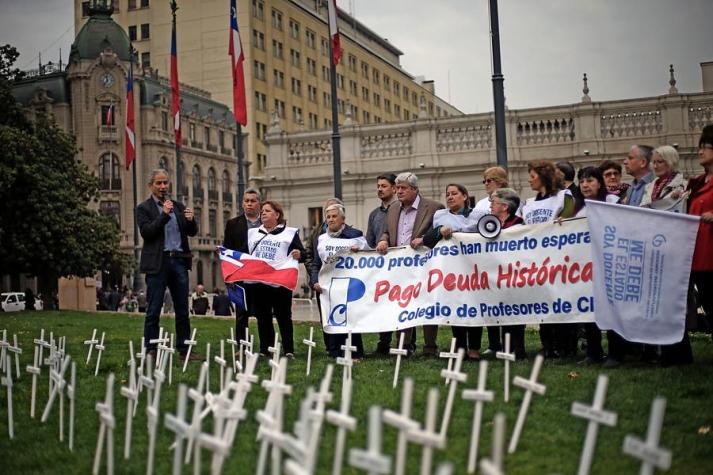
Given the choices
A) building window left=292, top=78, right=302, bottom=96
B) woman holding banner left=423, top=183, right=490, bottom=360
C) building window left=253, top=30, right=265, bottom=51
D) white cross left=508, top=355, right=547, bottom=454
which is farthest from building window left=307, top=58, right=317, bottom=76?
→ white cross left=508, top=355, right=547, bottom=454

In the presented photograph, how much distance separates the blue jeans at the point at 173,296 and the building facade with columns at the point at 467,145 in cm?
3176

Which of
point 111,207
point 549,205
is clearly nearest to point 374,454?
point 549,205

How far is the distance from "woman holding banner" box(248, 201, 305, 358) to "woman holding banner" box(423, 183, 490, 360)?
2.00 meters

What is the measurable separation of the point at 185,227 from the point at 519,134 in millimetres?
34198

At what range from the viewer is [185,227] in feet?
38.7

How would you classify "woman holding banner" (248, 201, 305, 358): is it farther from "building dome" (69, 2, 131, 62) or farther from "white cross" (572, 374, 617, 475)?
"building dome" (69, 2, 131, 62)

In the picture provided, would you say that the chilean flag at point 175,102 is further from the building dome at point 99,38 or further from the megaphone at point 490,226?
the building dome at point 99,38

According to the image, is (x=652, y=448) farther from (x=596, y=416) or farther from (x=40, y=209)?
(x=40, y=209)

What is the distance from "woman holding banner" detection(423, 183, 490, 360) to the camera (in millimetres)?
10492

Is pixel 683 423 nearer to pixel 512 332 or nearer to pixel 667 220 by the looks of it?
pixel 667 220

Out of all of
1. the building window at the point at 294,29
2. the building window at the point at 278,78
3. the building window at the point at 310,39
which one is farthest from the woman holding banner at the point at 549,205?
the building window at the point at 310,39

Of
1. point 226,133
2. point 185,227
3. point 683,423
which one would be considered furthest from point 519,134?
Answer: point 226,133

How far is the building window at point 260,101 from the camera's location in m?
88.1

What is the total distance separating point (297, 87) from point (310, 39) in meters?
6.10
